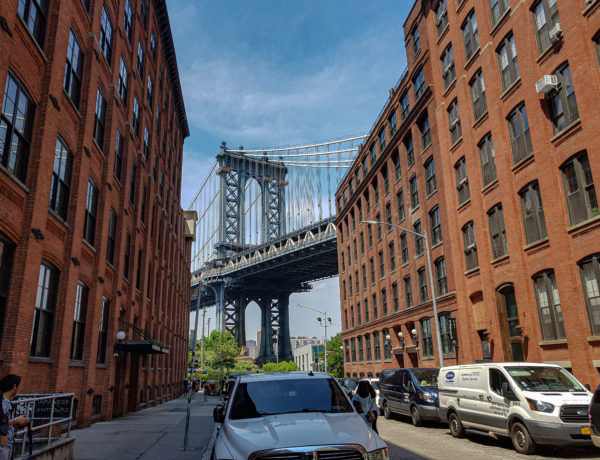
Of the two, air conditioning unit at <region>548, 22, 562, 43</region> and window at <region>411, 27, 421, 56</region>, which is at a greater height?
window at <region>411, 27, 421, 56</region>

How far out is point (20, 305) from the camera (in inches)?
456

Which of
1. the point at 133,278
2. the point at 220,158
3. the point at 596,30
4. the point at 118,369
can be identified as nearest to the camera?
the point at 596,30

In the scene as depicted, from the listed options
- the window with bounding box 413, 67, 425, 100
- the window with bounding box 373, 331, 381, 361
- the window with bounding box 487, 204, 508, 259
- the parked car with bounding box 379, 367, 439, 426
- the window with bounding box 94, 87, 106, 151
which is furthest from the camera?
the window with bounding box 373, 331, 381, 361

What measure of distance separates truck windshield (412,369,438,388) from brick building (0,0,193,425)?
38.1ft

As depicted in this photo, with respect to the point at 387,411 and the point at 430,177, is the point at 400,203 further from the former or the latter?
the point at 387,411

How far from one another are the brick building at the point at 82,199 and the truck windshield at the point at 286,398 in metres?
7.38

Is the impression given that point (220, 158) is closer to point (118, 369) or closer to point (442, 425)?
point (118, 369)

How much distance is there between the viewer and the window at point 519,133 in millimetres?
20953

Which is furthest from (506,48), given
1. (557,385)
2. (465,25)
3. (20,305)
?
(20,305)

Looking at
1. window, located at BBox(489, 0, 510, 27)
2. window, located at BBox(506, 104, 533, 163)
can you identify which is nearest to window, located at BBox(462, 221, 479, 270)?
window, located at BBox(506, 104, 533, 163)

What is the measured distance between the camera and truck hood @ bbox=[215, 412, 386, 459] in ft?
16.9

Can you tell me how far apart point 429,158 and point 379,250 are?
12.0 m

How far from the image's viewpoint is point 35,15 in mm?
13477

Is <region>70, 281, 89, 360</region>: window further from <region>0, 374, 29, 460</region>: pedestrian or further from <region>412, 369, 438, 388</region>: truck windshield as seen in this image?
<region>412, 369, 438, 388</region>: truck windshield
